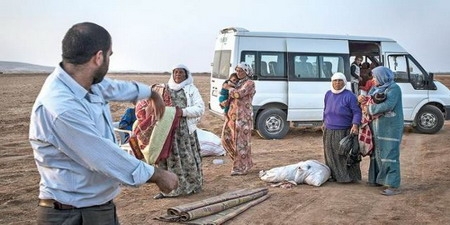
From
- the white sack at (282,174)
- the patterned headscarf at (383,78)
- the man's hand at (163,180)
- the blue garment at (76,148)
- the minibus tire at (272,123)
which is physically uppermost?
the patterned headscarf at (383,78)

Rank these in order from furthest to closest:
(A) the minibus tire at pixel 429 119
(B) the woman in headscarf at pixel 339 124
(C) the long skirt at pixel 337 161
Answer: (A) the minibus tire at pixel 429 119 < (C) the long skirt at pixel 337 161 < (B) the woman in headscarf at pixel 339 124

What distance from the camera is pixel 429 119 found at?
12438mm

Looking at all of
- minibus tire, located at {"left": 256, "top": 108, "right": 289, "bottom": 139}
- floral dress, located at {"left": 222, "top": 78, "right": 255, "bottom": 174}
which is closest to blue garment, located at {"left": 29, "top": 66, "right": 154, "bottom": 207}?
floral dress, located at {"left": 222, "top": 78, "right": 255, "bottom": 174}

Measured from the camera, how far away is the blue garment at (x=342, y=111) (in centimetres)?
685

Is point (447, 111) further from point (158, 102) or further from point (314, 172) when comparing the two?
point (158, 102)

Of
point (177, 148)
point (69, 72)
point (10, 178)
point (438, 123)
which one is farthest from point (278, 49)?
point (69, 72)

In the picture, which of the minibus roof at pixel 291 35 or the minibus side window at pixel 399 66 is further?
the minibus side window at pixel 399 66

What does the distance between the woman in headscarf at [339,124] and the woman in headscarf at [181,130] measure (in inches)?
76.0

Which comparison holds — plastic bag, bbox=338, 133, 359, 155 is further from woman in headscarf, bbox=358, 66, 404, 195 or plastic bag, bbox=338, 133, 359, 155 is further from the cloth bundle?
the cloth bundle

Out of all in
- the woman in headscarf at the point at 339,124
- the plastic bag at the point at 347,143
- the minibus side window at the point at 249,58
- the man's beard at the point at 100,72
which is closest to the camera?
the man's beard at the point at 100,72

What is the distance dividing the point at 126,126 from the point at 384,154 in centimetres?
378

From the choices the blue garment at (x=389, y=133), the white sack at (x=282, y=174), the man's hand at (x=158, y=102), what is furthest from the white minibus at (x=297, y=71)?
the man's hand at (x=158, y=102)

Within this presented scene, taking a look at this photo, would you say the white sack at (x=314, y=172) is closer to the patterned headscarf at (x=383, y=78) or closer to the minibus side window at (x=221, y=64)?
the patterned headscarf at (x=383, y=78)

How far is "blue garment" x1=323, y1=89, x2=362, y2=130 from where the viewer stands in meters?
6.85
